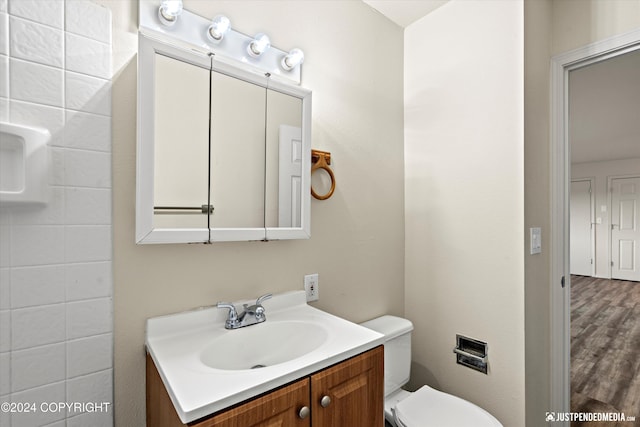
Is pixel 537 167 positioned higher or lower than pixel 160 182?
higher

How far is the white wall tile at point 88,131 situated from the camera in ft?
2.90

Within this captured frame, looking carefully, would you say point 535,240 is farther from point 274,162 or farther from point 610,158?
point 610,158

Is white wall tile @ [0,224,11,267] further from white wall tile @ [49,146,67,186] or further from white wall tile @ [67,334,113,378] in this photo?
white wall tile @ [67,334,113,378]

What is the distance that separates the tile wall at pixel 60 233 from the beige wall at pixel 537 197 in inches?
65.6

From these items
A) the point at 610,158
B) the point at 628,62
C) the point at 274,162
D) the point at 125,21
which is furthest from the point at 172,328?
the point at 610,158

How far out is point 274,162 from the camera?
127 cm

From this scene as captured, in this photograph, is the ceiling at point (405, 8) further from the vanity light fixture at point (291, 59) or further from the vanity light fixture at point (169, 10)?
the vanity light fixture at point (169, 10)

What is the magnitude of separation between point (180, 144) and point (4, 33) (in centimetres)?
49

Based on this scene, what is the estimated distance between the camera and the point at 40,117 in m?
0.84

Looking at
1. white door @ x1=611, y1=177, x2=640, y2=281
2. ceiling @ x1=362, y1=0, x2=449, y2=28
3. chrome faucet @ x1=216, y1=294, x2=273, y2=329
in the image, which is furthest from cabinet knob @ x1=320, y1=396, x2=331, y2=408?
white door @ x1=611, y1=177, x2=640, y2=281

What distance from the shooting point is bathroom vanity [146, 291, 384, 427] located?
71 centimetres

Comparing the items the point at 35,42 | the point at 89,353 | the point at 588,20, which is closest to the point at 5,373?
the point at 89,353

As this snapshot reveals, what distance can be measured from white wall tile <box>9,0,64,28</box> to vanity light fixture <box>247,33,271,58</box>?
578mm

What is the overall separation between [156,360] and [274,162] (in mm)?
792
